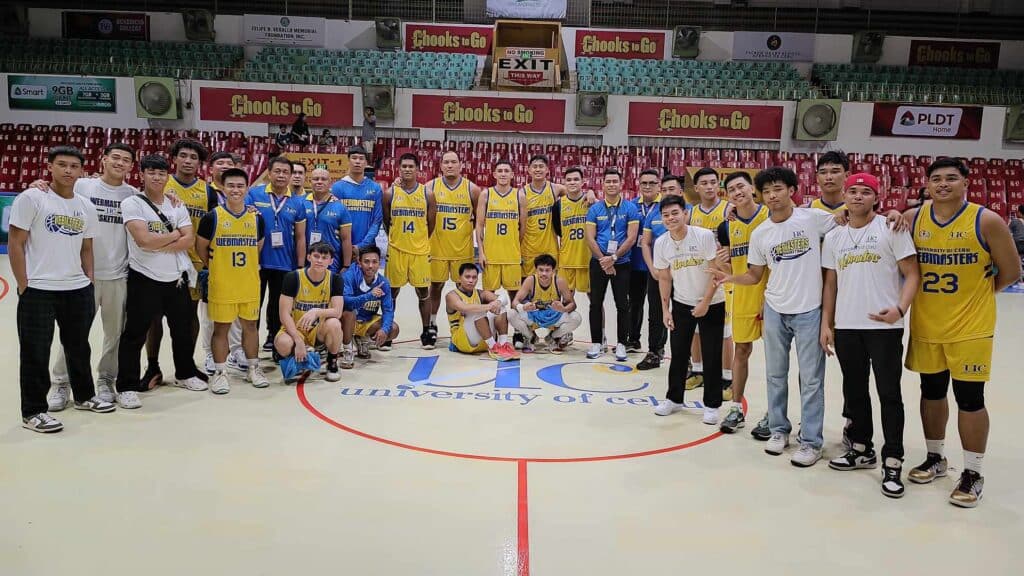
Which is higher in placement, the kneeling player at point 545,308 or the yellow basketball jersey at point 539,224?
the yellow basketball jersey at point 539,224

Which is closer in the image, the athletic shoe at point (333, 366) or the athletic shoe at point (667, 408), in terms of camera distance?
the athletic shoe at point (667, 408)

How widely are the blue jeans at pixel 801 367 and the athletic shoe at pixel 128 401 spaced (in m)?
4.63

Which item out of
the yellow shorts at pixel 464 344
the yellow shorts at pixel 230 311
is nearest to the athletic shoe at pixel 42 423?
the yellow shorts at pixel 230 311

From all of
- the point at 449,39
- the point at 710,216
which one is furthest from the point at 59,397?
the point at 449,39

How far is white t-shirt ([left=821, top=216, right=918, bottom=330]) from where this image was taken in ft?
12.6

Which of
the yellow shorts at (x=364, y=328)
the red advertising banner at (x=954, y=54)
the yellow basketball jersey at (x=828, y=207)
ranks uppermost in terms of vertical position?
the red advertising banner at (x=954, y=54)

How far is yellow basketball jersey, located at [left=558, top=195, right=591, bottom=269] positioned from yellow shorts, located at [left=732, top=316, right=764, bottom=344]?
270 centimetres

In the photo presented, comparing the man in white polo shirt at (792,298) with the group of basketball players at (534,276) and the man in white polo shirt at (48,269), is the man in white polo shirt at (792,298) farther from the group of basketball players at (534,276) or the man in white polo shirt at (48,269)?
the man in white polo shirt at (48,269)

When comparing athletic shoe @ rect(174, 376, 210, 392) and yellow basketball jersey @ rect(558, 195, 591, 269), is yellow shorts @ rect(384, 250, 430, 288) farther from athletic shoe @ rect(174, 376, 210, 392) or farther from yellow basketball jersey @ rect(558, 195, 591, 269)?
athletic shoe @ rect(174, 376, 210, 392)

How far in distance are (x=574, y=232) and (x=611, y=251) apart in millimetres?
561

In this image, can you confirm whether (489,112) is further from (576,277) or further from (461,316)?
(461,316)

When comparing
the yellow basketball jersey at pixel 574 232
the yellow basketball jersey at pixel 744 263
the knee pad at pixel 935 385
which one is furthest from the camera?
the yellow basketball jersey at pixel 574 232

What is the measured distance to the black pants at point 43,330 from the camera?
170 inches

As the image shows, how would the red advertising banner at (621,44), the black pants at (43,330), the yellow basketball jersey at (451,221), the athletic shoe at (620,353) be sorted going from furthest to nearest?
the red advertising banner at (621,44) < the yellow basketball jersey at (451,221) < the athletic shoe at (620,353) < the black pants at (43,330)
